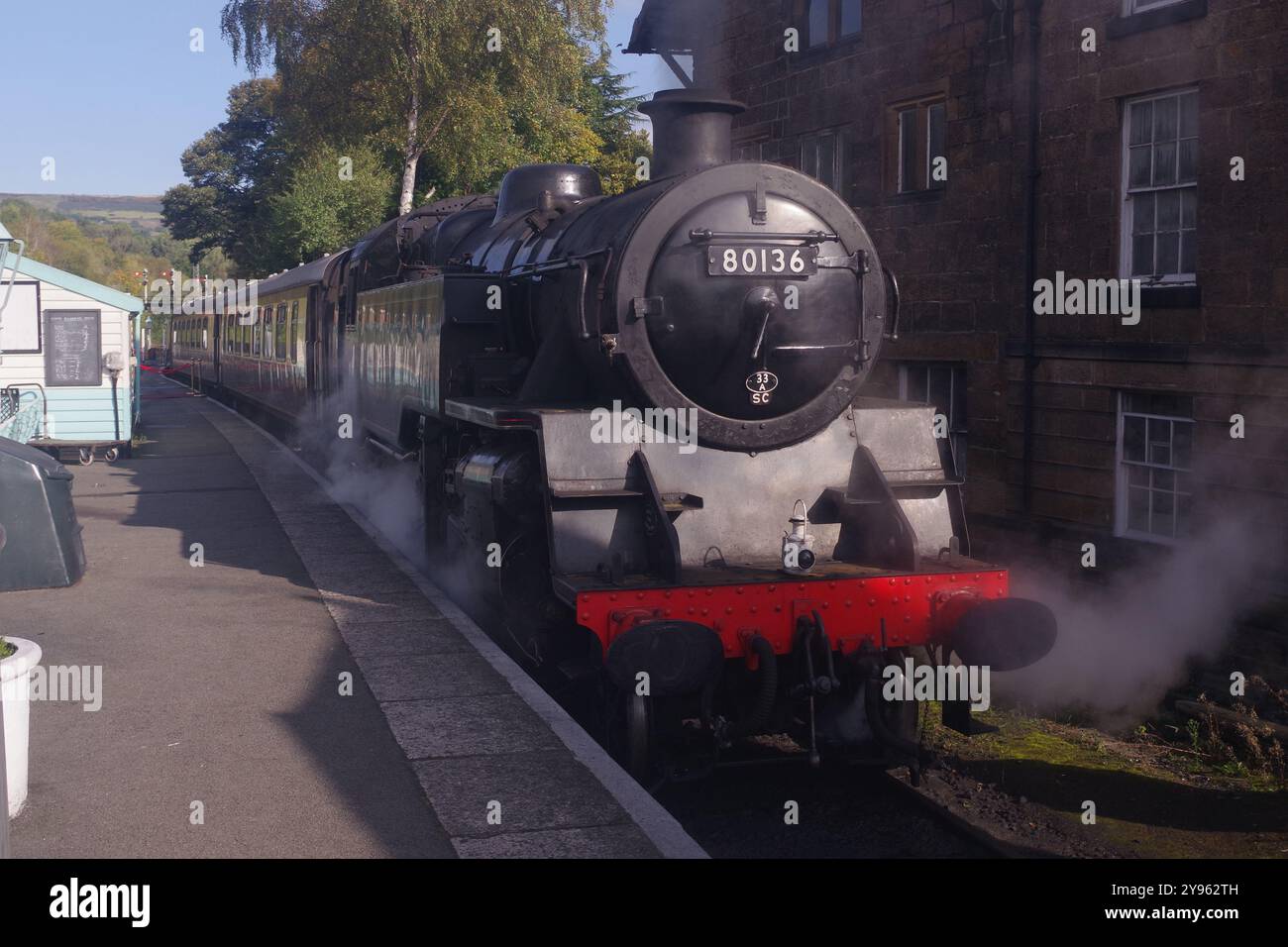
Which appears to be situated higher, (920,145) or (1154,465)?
(920,145)

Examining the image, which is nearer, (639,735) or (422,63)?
(639,735)

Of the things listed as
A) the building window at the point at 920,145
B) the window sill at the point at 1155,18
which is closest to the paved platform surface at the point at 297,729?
the building window at the point at 920,145

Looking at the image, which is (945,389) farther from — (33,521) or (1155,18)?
(33,521)

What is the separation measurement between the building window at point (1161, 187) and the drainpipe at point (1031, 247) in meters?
0.95

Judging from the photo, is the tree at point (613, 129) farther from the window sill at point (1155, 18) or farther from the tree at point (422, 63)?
the window sill at point (1155, 18)

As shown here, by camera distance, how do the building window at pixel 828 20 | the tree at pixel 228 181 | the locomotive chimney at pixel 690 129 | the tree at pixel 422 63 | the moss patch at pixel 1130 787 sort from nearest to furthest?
the moss patch at pixel 1130 787 < the locomotive chimney at pixel 690 129 < the building window at pixel 828 20 < the tree at pixel 422 63 < the tree at pixel 228 181

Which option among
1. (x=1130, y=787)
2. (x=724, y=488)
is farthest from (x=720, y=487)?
(x=1130, y=787)

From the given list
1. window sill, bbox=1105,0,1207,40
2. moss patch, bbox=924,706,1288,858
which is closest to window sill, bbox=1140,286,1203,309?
window sill, bbox=1105,0,1207,40

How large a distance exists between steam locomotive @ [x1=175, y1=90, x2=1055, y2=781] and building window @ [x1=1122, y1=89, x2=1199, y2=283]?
165 inches

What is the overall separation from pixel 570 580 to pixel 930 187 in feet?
26.0

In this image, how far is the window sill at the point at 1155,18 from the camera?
905cm

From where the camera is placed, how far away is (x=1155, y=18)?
9.41 m

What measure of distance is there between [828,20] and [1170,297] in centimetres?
566

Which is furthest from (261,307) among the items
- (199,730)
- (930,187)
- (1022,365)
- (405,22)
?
(199,730)
